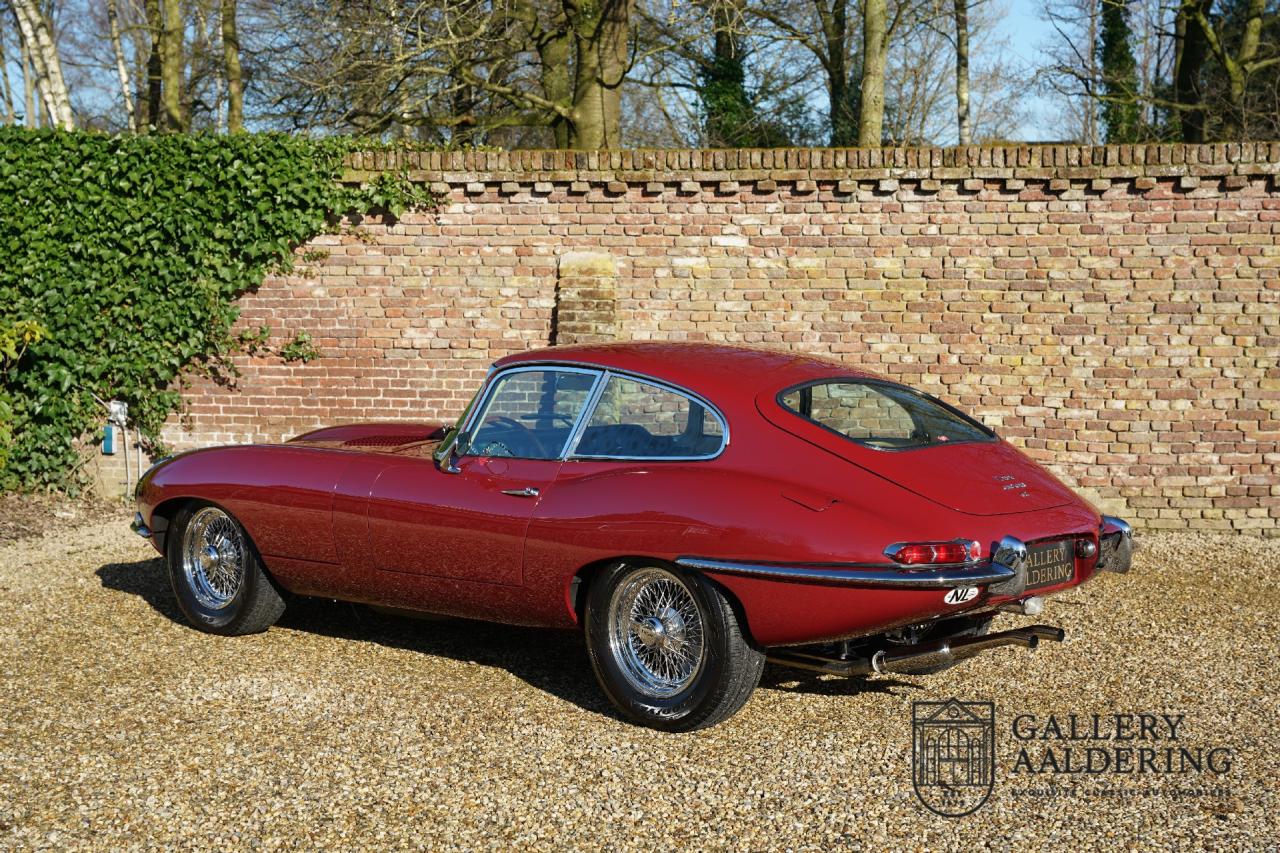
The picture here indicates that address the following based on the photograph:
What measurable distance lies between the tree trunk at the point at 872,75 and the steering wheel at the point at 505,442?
29.9 feet

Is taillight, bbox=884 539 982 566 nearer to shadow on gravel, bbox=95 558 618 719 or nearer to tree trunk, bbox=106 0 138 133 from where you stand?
shadow on gravel, bbox=95 558 618 719

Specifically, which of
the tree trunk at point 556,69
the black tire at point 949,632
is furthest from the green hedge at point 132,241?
the black tire at point 949,632

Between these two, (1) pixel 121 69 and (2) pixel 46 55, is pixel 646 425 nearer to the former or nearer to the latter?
(2) pixel 46 55

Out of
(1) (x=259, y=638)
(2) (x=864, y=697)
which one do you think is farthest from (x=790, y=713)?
(1) (x=259, y=638)

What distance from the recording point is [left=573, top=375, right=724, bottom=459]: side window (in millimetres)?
4629

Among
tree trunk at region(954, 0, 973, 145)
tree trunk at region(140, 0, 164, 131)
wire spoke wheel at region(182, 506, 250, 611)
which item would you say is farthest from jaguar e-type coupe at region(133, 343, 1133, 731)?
tree trunk at region(954, 0, 973, 145)

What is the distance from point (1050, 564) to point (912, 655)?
621mm

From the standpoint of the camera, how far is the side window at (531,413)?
5012 millimetres

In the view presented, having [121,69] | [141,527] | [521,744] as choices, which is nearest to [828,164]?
Answer: [141,527]

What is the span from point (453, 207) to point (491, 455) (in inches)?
203

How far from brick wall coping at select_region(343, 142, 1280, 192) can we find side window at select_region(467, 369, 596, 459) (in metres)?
4.67

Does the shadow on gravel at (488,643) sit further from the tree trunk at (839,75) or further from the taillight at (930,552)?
the tree trunk at (839,75)

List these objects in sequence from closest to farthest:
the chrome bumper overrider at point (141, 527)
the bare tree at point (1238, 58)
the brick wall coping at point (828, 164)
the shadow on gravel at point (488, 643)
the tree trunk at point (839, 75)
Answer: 1. the shadow on gravel at point (488, 643)
2. the chrome bumper overrider at point (141, 527)
3. the brick wall coping at point (828, 164)
4. the bare tree at point (1238, 58)
5. the tree trunk at point (839, 75)

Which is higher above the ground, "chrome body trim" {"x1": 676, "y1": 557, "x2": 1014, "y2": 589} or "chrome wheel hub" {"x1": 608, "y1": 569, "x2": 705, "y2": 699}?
"chrome body trim" {"x1": 676, "y1": 557, "x2": 1014, "y2": 589}
